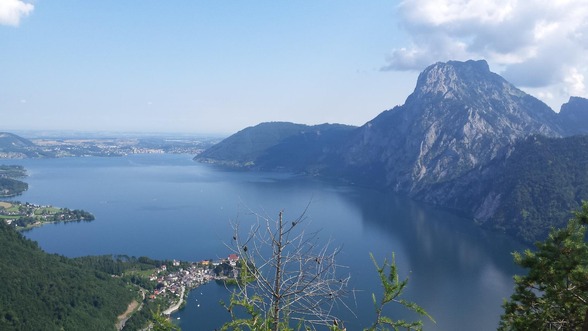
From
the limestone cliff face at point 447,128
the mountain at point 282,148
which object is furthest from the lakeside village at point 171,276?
the mountain at point 282,148

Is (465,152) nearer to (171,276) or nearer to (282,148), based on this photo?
(282,148)

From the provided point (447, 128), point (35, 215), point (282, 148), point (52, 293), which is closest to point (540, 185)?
point (447, 128)

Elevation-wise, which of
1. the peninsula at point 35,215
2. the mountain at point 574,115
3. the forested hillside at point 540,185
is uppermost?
the mountain at point 574,115

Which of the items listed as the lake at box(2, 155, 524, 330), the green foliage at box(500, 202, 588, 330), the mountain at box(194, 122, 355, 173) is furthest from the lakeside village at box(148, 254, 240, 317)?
the mountain at box(194, 122, 355, 173)

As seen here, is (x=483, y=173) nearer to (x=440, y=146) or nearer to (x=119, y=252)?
(x=440, y=146)

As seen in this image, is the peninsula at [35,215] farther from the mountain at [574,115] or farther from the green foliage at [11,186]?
the mountain at [574,115]

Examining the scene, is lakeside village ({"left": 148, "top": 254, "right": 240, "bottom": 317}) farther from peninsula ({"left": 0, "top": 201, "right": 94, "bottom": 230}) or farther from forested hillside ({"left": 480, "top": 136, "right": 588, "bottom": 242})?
forested hillside ({"left": 480, "top": 136, "right": 588, "bottom": 242})
